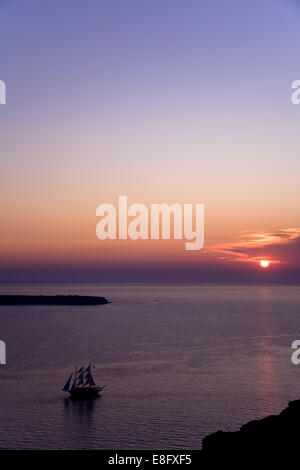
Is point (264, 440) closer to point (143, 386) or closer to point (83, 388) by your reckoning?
point (83, 388)

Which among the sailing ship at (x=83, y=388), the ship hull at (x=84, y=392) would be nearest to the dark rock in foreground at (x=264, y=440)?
the ship hull at (x=84, y=392)

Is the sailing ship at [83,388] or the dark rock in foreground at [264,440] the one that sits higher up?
the dark rock in foreground at [264,440]

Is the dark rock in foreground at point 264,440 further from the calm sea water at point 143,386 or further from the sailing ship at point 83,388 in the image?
the sailing ship at point 83,388

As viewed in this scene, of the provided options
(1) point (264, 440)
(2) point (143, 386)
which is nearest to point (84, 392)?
(2) point (143, 386)

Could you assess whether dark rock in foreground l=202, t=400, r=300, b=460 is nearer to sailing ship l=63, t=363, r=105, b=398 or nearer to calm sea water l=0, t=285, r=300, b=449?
calm sea water l=0, t=285, r=300, b=449

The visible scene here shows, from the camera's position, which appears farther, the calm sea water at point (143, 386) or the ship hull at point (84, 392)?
the ship hull at point (84, 392)

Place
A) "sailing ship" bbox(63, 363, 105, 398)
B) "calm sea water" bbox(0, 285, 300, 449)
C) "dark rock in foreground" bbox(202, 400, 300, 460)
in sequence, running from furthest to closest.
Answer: "sailing ship" bbox(63, 363, 105, 398) → "calm sea water" bbox(0, 285, 300, 449) → "dark rock in foreground" bbox(202, 400, 300, 460)

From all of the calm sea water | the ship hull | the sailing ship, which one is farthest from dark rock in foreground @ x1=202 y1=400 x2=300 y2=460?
the sailing ship
